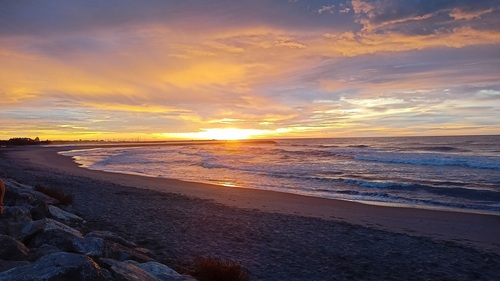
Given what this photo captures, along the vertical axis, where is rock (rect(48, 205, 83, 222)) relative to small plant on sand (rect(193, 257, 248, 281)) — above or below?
above

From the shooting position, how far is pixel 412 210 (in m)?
16.1

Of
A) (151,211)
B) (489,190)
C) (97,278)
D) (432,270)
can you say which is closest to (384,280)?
(432,270)

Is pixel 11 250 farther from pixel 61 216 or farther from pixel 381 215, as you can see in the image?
pixel 381 215

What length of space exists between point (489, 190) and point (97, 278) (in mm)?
21597

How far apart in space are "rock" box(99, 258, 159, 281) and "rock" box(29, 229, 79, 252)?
1314 millimetres

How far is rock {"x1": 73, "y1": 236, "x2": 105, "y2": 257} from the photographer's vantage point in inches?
227

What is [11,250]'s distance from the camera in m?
5.14

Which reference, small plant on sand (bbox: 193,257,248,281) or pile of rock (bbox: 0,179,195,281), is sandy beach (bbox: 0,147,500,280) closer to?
small plant on sand (bbox: 193,257,248,281)

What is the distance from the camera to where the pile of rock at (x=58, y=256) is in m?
3.88

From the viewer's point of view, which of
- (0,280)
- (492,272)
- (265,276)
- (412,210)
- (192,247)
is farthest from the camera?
(412,210)

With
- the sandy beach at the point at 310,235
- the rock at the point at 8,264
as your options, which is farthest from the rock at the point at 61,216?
the rock at the point at 8,264

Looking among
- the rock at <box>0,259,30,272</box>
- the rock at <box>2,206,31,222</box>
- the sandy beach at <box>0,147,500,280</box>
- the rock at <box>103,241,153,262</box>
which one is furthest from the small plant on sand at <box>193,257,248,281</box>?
the rock at <box>2,206,31,222</box>

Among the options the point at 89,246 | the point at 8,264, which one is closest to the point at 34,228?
the point at 89,246

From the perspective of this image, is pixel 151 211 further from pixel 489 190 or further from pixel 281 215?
pixel 489 190
